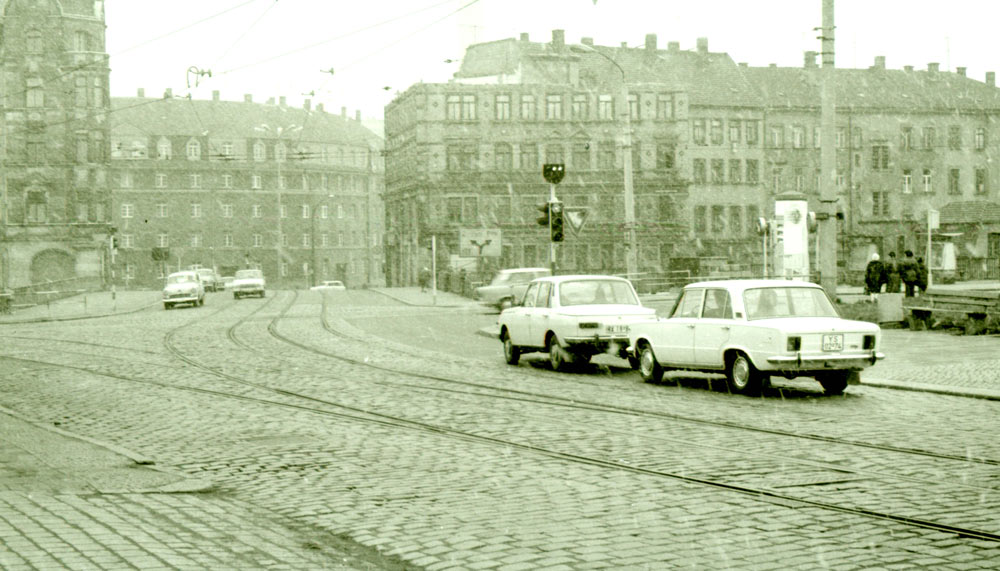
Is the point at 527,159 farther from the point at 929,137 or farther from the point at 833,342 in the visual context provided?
the point at 833,342

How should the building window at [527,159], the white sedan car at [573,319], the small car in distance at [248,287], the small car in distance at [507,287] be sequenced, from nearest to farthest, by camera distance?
the white sedan car at [573,319] < the small car in distance at [507,287] < the small car in distance at [248,287] < the building window at [527,159]

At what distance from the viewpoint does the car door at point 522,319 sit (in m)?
21.2

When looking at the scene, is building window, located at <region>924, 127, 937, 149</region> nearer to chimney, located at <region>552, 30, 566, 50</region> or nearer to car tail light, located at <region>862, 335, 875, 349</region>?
chimney, located at <region>552, 30, 566, 50</region>

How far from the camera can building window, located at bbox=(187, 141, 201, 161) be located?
369 feet

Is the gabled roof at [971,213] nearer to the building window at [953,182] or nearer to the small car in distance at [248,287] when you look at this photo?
the building window at [953,182]

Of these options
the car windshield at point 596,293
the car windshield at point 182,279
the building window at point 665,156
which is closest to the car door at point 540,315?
the car windshield at point 596,293

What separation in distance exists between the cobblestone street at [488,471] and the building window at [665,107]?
6771cm

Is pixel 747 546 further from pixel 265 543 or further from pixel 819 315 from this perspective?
pixel 819 315

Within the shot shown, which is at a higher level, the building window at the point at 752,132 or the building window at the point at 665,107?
the building window at the point at 665,107

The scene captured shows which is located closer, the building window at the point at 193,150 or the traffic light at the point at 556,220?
the traffic light at the point at 556,220

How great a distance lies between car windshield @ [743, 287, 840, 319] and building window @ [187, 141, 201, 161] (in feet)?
333

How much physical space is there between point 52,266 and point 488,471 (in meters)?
78.5

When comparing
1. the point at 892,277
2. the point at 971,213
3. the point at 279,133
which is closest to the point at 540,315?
the point at 892,277

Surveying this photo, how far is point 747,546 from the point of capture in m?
6.94
